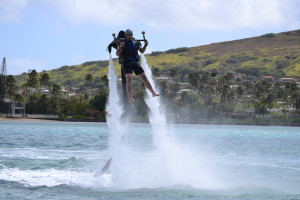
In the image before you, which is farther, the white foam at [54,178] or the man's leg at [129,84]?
the white foam at [54,178]

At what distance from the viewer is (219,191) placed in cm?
Result: 1692

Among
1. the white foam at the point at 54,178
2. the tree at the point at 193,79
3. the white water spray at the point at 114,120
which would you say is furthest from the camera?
the tree at the point at 193,79

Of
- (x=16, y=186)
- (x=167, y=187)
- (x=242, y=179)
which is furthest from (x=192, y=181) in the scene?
(x=16, y=186)

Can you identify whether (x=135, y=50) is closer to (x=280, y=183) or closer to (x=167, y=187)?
(x=167, y=187)

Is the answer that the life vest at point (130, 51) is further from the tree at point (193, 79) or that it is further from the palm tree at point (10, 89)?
the tree at point (193, 79)

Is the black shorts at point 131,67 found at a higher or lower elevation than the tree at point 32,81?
lower

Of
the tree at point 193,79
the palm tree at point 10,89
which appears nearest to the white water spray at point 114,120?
the palm tree at point 10,89

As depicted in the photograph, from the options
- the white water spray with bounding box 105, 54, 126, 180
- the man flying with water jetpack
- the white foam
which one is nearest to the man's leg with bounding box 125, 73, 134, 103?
the man flying with water jetpack

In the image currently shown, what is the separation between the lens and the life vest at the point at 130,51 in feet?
51.2

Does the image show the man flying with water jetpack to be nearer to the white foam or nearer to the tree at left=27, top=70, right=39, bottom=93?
the white foam

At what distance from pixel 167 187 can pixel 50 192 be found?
458cm

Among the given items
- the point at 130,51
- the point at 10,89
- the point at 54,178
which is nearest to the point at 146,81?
the point at 130,51

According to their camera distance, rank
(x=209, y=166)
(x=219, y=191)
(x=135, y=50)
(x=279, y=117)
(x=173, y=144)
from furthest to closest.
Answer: (x=279, y=117) < (x=209, y=166) < (x=173, y=144) < (x=219, y=191) < (x=135, y=50)

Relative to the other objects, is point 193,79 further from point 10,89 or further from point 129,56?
point 129,56
